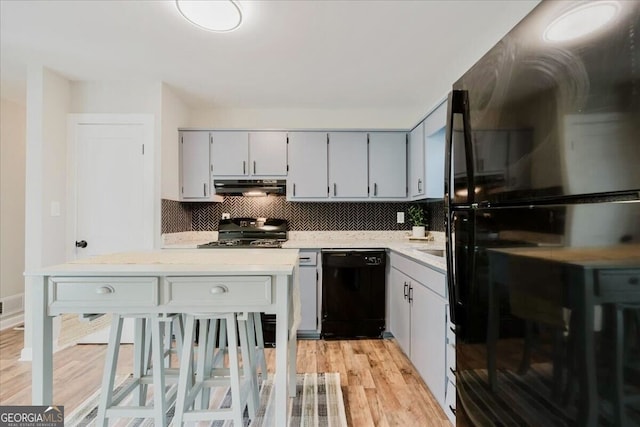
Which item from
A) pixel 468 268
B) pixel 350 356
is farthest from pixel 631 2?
pixel 350 356

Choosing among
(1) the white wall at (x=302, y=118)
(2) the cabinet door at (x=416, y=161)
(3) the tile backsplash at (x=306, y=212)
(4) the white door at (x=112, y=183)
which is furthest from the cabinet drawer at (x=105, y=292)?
(1) the white wall at (x=302, y=118)

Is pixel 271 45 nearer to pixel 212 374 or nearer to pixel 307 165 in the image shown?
pixel 307 165

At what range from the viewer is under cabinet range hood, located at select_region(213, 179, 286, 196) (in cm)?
322

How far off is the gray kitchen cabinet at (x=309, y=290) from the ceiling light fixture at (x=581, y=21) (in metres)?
2.51

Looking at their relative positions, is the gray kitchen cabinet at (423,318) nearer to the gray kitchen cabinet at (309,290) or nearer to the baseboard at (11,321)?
the gray kitchen cabinet at (309,290)

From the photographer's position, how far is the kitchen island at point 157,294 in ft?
4.30

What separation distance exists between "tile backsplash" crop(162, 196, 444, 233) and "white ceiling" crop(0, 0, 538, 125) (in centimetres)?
119

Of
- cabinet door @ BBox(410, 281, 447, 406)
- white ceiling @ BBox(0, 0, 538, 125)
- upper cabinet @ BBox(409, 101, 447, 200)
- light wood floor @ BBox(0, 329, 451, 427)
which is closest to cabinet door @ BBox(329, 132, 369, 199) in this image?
white ceiling @ BBox(0, 0, 538, 125)

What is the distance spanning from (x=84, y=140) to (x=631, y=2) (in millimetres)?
3632

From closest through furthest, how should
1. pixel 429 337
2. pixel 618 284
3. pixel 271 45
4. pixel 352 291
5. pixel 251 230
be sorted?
1. pixel 618 284
2. pixel 429 337
3. pixel 271 45
4. pixel 352 291
5. pixel 251 230

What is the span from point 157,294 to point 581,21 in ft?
5.28

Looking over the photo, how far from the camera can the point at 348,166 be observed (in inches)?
129

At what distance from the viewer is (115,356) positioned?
4.88ft

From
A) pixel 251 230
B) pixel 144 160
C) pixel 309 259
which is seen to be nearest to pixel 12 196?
pixel 144 160
